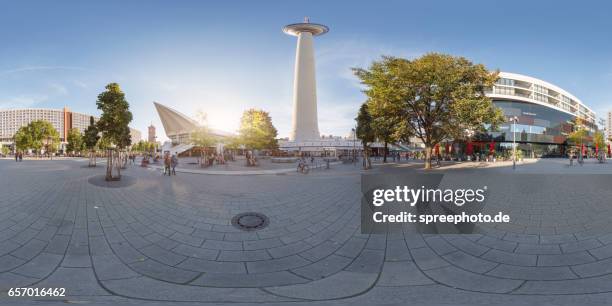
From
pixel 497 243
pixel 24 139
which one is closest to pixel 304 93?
pixel 24 139

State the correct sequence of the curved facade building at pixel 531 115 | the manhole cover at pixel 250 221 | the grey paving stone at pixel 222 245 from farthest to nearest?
the curved facade building at pixel 531 115, the manhole cover at pixel 250 221, the grey paving stone at pixel 222 245

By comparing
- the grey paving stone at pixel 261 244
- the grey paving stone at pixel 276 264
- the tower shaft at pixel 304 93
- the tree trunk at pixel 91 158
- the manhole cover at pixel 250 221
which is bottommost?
the grey paving stone at pixel 276 264

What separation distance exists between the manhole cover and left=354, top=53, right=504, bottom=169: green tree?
15086mm

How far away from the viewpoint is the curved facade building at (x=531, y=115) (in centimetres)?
5775

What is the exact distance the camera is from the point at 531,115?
60625 millimetres

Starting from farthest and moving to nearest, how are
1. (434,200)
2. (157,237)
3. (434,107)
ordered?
(434,107) → (434,200) → (157,237)

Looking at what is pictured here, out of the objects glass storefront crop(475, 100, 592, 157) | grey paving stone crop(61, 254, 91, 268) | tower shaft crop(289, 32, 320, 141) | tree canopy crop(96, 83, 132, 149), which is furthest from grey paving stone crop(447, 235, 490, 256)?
tower shaft crop(289, 32, 320, 141)

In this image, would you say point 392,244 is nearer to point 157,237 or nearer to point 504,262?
point 504,262

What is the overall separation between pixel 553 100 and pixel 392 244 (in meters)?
85.4

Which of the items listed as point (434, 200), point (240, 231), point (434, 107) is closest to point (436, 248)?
point (434, 200)

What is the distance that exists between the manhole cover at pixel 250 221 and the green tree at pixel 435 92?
594 inches

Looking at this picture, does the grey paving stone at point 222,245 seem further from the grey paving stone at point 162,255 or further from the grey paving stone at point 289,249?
the grey paving stone at point 289,249

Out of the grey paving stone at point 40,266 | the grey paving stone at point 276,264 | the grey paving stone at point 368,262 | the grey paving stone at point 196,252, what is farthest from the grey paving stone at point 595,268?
the grey paving stone at point 40,266

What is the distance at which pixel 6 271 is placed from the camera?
18.9 feet
